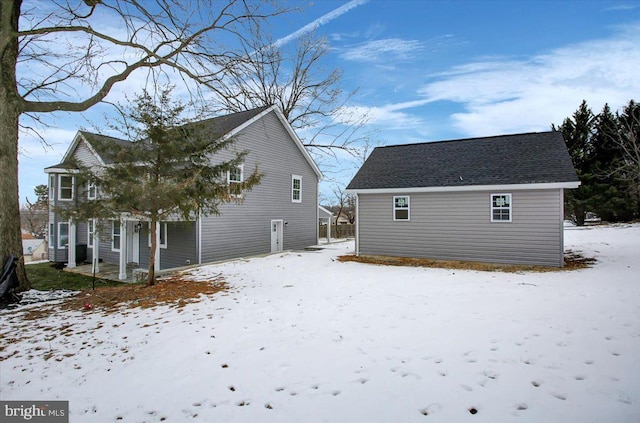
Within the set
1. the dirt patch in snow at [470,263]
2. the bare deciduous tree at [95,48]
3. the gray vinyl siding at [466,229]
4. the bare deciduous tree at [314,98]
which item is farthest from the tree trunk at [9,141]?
the bare deciduous tree at [314,98]

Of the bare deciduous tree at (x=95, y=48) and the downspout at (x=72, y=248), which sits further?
the downspout at (x=72, y=248)

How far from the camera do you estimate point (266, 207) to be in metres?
16.4

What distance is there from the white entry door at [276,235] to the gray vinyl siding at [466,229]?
15.3 feet

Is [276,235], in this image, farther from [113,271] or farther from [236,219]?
[113,271]

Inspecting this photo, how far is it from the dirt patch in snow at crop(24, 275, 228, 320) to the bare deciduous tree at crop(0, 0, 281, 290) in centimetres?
183

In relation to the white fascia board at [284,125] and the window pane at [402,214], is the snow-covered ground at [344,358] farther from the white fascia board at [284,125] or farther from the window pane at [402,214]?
the white fascia board at [284,125]

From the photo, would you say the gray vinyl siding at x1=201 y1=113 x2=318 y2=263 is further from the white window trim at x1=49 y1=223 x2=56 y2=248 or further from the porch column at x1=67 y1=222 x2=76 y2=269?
the white window trim at x1=49 y1=223 x2=56 y2=248

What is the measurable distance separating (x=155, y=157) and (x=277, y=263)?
245 inches

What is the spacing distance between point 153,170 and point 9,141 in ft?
11.2

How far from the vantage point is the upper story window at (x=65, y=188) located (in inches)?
680

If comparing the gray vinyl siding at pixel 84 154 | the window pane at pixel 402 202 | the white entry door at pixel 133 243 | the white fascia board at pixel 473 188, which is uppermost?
the gray vinyl siding at pixel 84 154

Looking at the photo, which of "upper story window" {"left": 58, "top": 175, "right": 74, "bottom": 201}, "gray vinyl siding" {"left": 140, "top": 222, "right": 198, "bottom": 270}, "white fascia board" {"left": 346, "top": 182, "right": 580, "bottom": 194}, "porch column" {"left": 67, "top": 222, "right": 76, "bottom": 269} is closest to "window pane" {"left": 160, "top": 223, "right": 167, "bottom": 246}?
"gray vinyl siding" {"left": 140, "top": 222, "right": 198, "bottom": 270}

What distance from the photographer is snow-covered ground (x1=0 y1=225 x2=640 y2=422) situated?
126 inches

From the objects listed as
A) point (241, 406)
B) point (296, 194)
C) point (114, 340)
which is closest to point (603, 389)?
point (241, 406)
